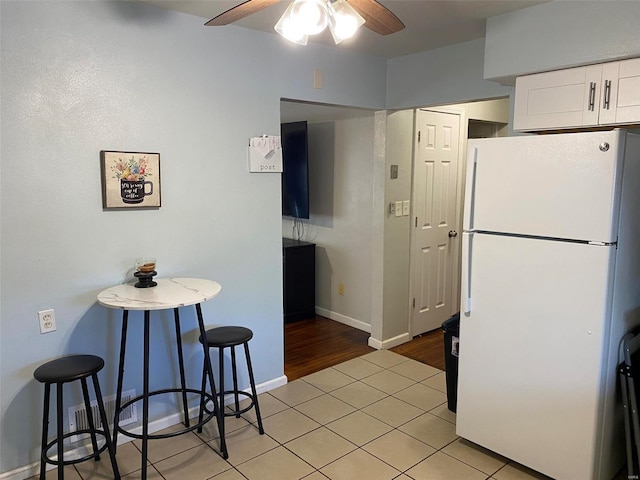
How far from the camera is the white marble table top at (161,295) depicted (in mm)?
2166

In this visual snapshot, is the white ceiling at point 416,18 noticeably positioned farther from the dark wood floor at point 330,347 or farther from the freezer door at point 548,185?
the dark wood floor at point 330,347

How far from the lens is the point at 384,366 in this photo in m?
3.72

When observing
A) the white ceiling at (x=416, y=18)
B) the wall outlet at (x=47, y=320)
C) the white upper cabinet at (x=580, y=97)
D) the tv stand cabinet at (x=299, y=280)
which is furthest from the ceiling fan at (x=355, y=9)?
the tv stand cabinet at (x=299, y=280)

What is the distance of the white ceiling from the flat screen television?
1.39 m

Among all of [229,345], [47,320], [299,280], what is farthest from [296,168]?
[47,320]

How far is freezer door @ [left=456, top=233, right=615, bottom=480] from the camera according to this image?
2.09m

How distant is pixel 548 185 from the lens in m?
2.17

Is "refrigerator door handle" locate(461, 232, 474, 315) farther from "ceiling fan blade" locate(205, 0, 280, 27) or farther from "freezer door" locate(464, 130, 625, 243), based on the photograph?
"ceiling fan blade" locate(205, 0, 280, 27)

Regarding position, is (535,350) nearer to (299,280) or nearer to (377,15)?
(377,15)

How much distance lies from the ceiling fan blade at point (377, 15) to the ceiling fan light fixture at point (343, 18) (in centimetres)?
3

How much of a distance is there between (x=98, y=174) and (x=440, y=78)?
2.42 m

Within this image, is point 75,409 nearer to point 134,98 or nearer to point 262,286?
point 262,286

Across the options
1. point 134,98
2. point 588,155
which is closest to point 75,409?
point 134,98

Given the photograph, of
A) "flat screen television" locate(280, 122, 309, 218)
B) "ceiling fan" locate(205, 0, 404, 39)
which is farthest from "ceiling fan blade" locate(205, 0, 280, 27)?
"flat screen television" locate(280, 122, 309, 218)
